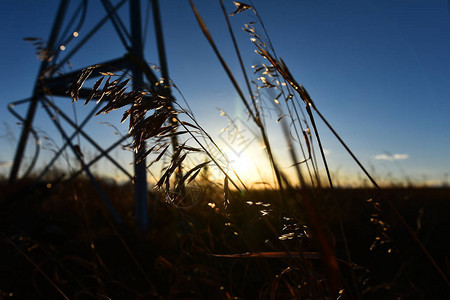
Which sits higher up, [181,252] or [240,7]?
[240,7]

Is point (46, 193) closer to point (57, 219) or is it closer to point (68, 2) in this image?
point (57, 219)

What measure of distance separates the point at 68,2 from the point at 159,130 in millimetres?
4367

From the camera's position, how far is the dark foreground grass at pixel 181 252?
59.0 inches

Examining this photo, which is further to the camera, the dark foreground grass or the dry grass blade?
the dark foreground grass

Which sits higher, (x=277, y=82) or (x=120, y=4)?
(x=120, y=4)

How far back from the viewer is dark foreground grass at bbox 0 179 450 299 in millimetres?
1499

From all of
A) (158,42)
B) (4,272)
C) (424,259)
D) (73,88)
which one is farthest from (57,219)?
(424,259)

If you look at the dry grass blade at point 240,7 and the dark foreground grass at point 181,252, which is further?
the dark foreground grass at point 181,252

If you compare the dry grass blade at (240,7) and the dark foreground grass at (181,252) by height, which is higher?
the dry grass blade at (240,7)

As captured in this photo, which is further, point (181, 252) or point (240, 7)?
point (181, 252)

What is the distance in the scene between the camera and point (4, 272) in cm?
235

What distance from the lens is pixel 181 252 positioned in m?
2.14

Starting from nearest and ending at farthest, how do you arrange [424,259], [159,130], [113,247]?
[159,130]
[424,259]
[113,247]

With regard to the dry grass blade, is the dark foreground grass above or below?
below
